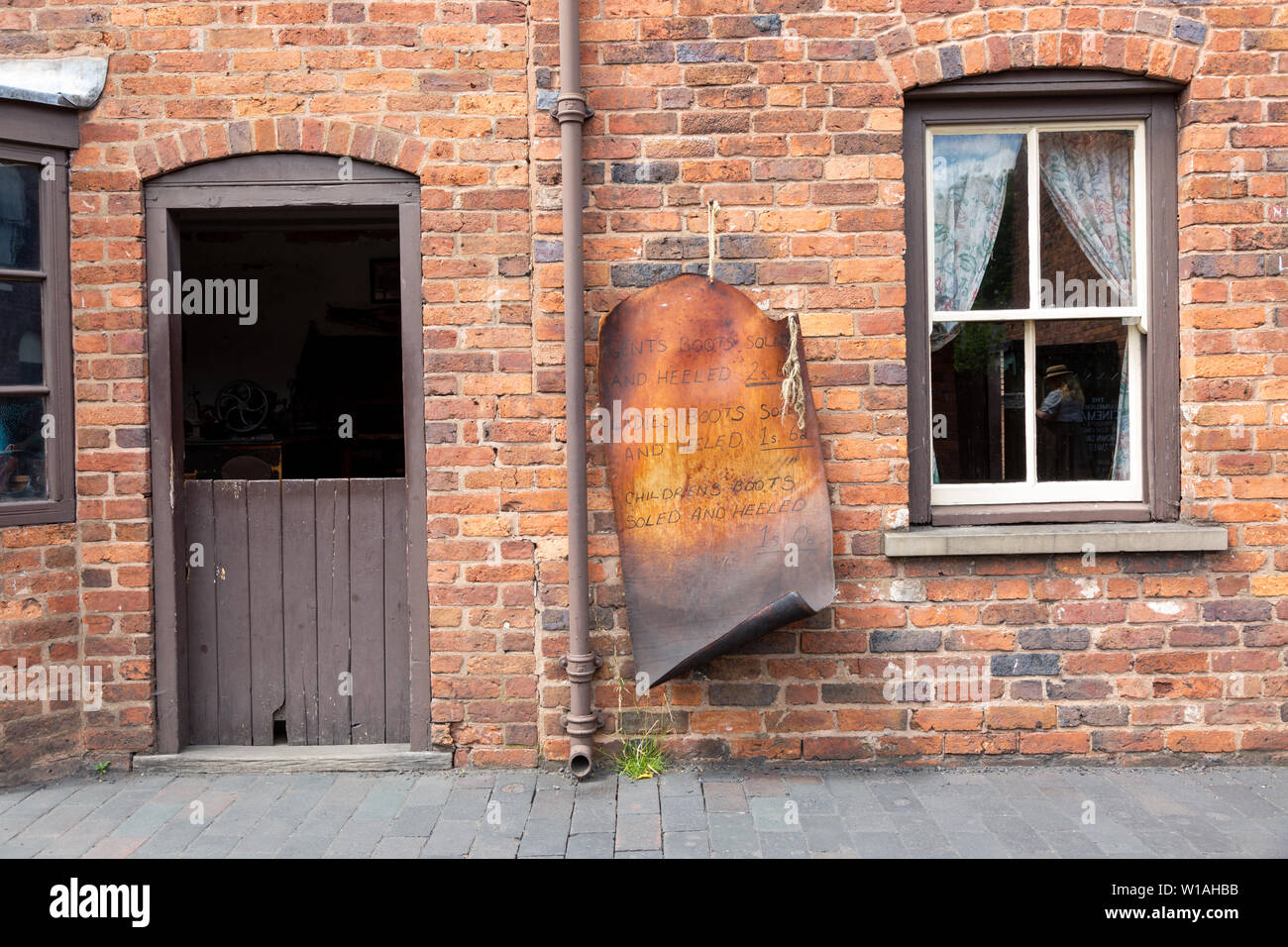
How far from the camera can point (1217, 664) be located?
4.12 m

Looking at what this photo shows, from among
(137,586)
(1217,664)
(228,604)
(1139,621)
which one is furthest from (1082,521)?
(137,586)

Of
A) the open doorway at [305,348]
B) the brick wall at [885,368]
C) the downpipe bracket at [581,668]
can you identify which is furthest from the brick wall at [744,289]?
the open doorway at [305,348]

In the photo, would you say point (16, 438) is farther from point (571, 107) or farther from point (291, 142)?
point (571, 107)

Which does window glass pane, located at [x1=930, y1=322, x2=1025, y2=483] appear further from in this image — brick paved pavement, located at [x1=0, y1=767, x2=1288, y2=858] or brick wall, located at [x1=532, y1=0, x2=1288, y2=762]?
brick paved pavement, located at [x1=0, y1=767, x2=1288, y2=858]

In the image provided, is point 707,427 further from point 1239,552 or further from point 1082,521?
point 1239,552

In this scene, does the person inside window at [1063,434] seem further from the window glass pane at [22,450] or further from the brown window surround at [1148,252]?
the window glass pane at [22,450]

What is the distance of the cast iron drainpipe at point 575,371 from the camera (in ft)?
13.1

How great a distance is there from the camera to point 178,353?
4301mm

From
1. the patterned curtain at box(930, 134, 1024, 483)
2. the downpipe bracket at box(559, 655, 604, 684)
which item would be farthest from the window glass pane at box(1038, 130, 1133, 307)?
the downpipe bracket at box(559, 655, 604, 684)

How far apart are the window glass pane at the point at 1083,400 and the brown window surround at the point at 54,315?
14.4 ft

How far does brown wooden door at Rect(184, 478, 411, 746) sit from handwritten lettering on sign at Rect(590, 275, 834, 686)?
46.2 inches

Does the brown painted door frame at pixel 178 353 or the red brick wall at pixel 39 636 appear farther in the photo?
the brown painted door frame at pixel 178 353

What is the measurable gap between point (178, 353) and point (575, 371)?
1.86 metres

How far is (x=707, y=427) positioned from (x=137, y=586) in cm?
264
